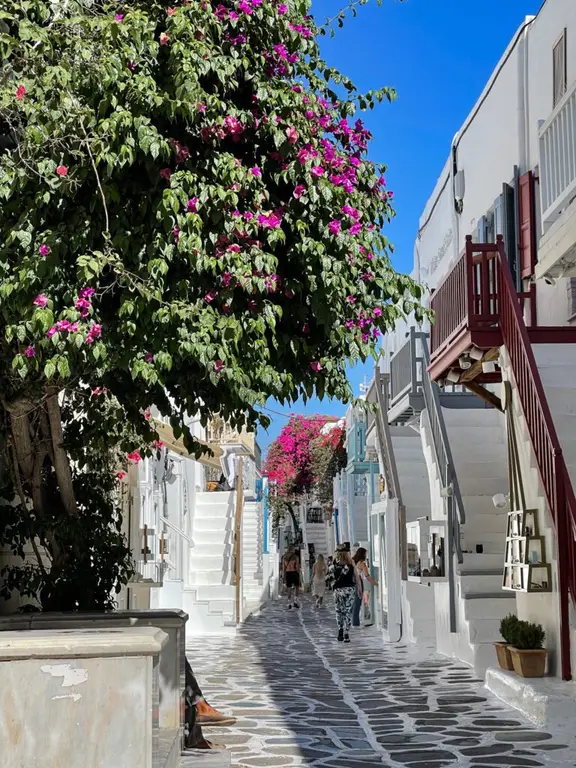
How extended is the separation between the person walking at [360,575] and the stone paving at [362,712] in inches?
130

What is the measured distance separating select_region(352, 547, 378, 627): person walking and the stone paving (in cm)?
330

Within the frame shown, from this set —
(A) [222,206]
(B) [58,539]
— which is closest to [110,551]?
(B) [58,539]

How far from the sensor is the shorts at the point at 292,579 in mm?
30016

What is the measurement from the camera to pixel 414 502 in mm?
19875

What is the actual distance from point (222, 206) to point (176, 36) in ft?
3.23

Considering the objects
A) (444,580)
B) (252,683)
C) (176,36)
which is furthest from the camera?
(444,580)

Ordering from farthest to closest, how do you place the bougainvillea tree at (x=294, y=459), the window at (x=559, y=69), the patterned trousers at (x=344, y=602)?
the bougainvillea tree at (x=294, y=459) → the patterned trousers at (x=344, y=602) → the window at (x=559, y=69)

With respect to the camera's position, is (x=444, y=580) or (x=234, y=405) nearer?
(x=234, y=405)

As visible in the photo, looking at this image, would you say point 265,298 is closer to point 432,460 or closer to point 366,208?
point 366,208

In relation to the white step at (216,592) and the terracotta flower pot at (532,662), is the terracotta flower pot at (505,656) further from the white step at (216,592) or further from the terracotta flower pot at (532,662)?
the white step at (216,592)

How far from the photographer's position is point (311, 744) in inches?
350

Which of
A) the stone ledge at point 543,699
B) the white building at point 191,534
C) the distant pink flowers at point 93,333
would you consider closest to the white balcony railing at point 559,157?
the stone ledge at point 543,699

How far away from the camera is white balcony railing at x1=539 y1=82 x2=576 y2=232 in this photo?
10.5m

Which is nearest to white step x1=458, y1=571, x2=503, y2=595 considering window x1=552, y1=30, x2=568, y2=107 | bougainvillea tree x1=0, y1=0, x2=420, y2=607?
window x1=552, y1=30, x2=568, y2=107
